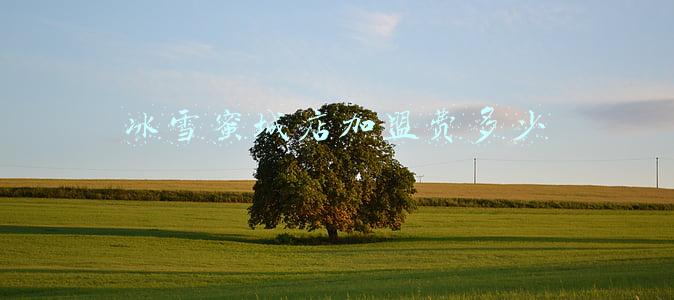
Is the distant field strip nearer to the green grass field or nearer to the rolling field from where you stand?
the rolling field

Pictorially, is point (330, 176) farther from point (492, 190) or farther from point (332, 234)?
point (492, 190)

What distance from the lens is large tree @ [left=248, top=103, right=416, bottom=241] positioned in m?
46.9

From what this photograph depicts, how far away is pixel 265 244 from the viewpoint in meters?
45.7

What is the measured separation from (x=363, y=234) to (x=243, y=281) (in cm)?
2327

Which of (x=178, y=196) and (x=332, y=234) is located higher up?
(x=178, y=196)

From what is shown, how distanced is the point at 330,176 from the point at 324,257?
10.2m

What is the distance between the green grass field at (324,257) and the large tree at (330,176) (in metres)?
2.02

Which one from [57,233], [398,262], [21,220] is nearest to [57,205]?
[21,220]

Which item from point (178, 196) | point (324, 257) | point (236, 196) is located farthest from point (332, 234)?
point (178, 196)

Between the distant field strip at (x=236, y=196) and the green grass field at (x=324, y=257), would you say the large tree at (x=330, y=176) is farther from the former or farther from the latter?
the distant field strip at (x=236, y=196)

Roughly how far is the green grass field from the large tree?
202 centimetres

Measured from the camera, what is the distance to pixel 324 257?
38.2 metres

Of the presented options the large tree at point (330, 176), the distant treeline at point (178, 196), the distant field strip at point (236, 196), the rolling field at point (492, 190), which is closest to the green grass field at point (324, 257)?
the large tree at point (330, 176)

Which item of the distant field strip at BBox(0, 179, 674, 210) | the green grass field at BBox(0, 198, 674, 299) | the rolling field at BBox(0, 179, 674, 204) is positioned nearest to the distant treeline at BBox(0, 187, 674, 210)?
the distant field strip at BBox(0, 179, 674, 210)
